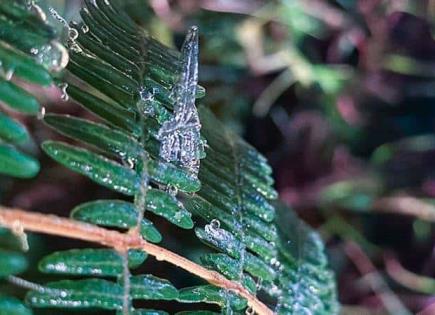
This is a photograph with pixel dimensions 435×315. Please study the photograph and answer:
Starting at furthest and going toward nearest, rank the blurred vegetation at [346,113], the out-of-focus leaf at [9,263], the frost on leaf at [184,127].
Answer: the blurred vegetation at [346,113] < the frost on leaf at [184,127] < the out-of-focus leaf at [9,263]

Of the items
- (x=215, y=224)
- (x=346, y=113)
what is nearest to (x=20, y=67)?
(x=215, y=224)

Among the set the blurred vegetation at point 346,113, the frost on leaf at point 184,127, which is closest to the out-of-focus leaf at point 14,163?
the frost on leaf at point 184,127

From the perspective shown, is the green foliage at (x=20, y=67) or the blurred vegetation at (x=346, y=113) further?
the blurred vegetation at (x=346, y=113)

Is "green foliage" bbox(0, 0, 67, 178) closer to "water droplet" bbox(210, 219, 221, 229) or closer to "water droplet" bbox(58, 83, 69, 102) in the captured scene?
"water droplet" bbox(58, 83, 69, 102)

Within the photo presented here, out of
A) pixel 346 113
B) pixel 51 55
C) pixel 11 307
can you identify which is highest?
pixel 346 113

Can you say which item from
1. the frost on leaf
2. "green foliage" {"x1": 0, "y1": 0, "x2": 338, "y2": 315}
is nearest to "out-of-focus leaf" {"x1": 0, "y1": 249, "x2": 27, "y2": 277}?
"green foliage" {"x1": 0, "y1": 0, "x2": 338, "y2": 315}

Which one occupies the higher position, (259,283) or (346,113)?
(346,113)

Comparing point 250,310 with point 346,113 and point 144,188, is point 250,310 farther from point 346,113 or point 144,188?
point 346,113

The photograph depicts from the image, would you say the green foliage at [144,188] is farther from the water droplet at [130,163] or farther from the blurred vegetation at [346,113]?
the blurred vegetation at [346,113]
